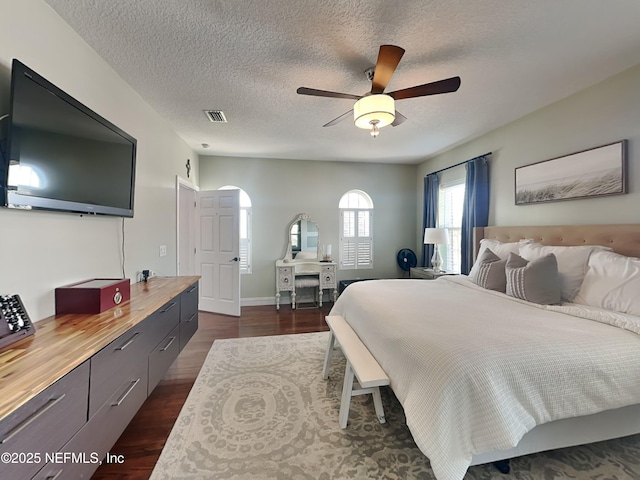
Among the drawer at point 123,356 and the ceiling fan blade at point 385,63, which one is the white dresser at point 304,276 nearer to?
the drawer at point 123,356

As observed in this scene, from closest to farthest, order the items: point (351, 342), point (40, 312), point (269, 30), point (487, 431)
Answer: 1. point (487, 431)
2. point (40, 312)
3. point (269, 30)
4. point (351, 342)

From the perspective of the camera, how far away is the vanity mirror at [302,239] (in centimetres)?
494

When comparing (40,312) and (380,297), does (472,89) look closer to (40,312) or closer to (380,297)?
(380,297)

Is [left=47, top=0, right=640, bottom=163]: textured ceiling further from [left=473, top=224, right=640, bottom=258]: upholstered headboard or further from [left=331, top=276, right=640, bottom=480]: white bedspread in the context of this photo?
[left=331, top=276, right=640, bottom=480]: white bedspread

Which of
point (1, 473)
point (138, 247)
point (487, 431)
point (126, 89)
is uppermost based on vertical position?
point (126, 89)

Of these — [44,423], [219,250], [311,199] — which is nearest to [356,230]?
[311,199]

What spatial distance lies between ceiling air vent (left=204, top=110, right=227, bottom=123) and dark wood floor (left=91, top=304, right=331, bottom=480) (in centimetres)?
265

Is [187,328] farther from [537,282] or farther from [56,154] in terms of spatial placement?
[537,282]

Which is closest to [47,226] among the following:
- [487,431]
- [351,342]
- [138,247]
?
[138,247]

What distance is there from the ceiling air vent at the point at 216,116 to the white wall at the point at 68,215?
21.9 inches

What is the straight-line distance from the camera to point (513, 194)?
127 inches

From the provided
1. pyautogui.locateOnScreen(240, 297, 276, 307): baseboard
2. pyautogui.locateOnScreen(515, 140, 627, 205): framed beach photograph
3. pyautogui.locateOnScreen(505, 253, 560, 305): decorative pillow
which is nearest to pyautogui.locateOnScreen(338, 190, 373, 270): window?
pyautogui.locateOnScreen(240, 297, 276, 307): baseboard

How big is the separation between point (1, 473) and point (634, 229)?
369cm

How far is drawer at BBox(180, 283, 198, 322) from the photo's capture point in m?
2.41
